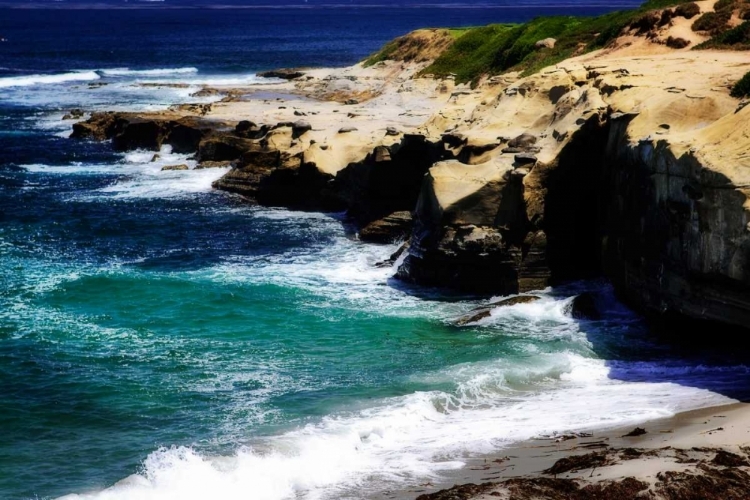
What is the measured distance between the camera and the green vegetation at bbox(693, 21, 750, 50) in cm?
3462

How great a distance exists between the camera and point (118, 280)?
28797mm

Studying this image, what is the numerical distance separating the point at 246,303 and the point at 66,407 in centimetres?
731

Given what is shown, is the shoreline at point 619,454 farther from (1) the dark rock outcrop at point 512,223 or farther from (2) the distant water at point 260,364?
(1) the dark rock outcrop at point 512,223

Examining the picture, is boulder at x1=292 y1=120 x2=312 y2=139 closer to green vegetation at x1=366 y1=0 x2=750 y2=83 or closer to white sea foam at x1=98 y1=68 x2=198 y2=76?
green vegetation at x1=366 y1=0 x2=750 y2=83

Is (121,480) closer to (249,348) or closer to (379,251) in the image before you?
(249,348)

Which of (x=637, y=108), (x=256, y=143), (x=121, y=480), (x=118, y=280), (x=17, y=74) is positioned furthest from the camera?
(x=17, y=74)

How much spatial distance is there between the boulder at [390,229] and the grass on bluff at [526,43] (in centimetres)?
1334

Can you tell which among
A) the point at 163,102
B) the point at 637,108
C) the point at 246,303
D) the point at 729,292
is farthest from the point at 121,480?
the point at 163,102

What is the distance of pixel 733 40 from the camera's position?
3516 centimetres

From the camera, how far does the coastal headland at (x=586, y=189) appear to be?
16266mm

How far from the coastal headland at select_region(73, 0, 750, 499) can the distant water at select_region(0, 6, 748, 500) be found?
1.09 m

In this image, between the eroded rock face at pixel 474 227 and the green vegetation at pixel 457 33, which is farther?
the green vegetation at pixel 457 33

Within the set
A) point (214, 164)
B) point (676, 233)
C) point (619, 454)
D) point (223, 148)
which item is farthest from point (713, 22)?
point (619, 454)

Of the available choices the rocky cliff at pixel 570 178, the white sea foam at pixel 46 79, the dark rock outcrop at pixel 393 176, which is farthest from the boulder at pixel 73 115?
the dark rock outcrop at pixel 393 176
